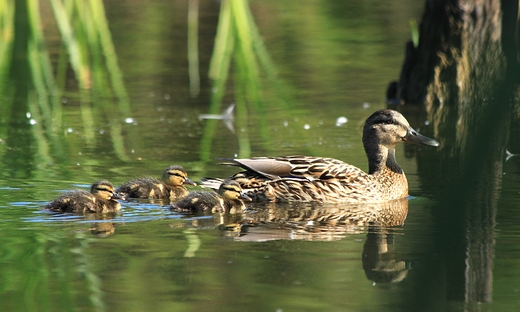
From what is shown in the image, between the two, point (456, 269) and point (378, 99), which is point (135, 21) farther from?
point (456, 269)

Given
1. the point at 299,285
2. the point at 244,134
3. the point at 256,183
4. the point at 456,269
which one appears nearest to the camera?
the point at 456,269

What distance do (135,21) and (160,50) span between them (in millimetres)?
4172

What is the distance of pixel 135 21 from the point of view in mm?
20500

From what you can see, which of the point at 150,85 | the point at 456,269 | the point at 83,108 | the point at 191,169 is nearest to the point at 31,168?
the point at 191,169

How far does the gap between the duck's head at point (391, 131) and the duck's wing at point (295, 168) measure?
602 mm

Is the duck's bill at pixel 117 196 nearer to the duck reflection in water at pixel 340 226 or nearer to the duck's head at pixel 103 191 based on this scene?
the duck's head at pixel 103 191

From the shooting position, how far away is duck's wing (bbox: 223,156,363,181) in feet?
22.5

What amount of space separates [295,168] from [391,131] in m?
1.04

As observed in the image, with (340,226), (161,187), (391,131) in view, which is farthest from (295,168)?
(340,226)

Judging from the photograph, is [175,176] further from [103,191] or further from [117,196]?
[103,191]

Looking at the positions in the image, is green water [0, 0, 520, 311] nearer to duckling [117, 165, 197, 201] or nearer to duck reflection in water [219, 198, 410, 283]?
duck reflection in water [219, 198, 410, 283]

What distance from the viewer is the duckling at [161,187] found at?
6.35 meters

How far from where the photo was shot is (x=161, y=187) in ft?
21.2

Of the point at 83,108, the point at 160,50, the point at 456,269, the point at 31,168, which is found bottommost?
the point at 456,269
